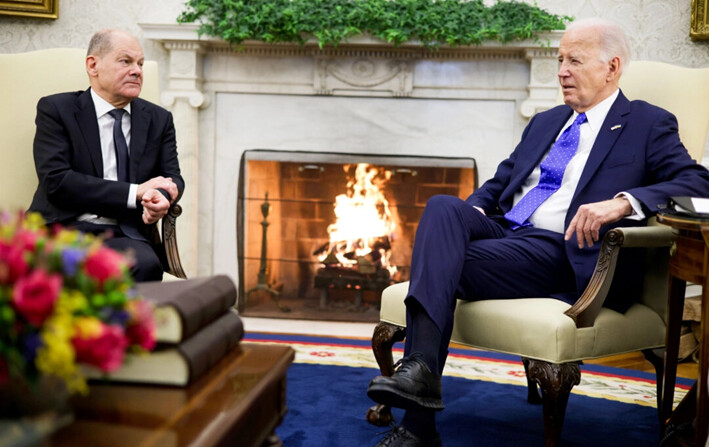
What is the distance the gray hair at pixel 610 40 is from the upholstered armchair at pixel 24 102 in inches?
57.9

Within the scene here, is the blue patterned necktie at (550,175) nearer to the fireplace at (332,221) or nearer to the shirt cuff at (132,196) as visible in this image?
the shirt cuff at (132,196)

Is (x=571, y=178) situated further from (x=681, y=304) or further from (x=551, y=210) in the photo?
(x=681, y=304)

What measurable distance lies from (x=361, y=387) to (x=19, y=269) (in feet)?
6.52

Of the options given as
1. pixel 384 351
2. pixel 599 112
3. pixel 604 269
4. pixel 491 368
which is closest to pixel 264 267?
pixel 491 368

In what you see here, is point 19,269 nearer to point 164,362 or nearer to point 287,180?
point 164,362

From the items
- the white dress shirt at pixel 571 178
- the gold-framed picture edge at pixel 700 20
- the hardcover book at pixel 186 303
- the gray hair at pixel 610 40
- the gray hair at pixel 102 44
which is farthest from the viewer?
the gold-framed picture edge at pixel 700 20

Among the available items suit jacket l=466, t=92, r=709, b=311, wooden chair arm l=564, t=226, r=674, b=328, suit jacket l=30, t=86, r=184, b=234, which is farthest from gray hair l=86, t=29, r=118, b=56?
wooden chair arm l=564, t=226, r=674, b=328

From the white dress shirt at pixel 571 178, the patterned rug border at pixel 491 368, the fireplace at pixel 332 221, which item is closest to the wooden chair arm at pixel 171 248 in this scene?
the patterned rug border at pixel 491 368

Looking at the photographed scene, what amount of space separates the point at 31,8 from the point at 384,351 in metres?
3.03

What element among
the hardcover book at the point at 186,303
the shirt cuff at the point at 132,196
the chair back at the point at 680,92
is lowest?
the hardcover book at the point at 186,303

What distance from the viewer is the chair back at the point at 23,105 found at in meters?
2.52

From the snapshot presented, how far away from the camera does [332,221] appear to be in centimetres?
411

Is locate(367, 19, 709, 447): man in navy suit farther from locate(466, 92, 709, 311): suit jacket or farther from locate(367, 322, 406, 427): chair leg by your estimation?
locate(367, 322, 406, 427): chair leg

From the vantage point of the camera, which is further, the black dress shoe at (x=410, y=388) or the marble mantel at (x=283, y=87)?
the marble mantel at (x=283, y=87)
